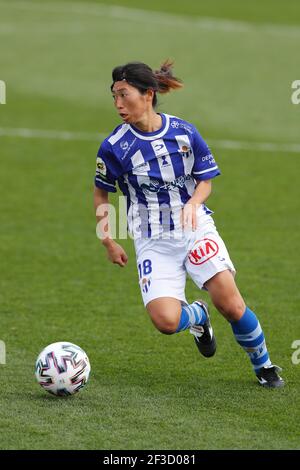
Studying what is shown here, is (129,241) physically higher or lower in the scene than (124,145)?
higher

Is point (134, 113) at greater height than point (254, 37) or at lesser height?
lesser

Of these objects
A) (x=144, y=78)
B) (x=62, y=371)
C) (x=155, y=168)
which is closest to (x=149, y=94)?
(x=144, y=78)

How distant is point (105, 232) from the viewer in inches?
315

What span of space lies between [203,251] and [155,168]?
0.69 metres

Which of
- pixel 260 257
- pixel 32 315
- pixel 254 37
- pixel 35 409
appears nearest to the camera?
pixel 35 409

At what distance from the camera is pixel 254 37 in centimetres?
2802

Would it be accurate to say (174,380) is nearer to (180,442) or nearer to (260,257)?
(180,442)

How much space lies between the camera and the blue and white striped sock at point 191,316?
7961mm

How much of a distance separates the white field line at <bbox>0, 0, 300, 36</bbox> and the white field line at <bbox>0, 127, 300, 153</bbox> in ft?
33.9

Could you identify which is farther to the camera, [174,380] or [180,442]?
[174,380]

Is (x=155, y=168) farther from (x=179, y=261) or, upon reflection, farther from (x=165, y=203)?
(x=179, y=261)

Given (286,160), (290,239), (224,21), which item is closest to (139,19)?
(224,21)

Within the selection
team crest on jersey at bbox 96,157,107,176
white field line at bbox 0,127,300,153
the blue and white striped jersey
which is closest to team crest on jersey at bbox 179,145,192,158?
the blue and white striped jersey

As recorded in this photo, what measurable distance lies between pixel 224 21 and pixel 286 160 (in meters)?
13.5
